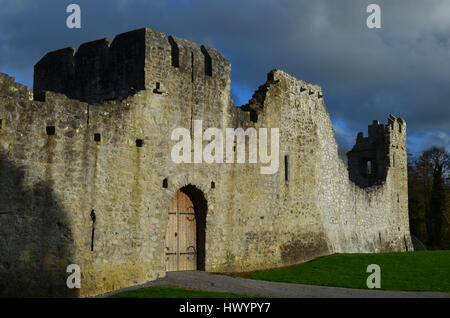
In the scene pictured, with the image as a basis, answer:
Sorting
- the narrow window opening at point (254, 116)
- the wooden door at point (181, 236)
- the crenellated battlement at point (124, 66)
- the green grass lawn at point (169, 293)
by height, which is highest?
the crenellated battlement at point (124, 66)

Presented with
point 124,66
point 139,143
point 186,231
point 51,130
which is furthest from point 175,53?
point 186,231

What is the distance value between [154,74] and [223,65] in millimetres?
2987

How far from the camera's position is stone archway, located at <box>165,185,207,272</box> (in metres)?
13.8

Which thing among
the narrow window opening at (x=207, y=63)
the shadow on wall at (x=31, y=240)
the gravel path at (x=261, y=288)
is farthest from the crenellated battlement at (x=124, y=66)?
the gravel path at (x=261, y=288)

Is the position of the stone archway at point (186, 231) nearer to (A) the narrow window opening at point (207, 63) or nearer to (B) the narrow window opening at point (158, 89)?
(B) the narrow window opening at point (158, 89)

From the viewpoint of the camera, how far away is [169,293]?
10.5 metres

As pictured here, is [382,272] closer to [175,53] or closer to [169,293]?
[169,293]

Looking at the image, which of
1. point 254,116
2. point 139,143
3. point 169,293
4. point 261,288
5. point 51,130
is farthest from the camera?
point 254,116

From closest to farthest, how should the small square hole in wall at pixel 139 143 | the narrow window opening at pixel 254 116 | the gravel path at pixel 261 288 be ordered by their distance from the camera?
the gravel path at pixel 261 288 < the small square hole in wall at pixel 139 143 < the narrow window opening at pixel 254 116

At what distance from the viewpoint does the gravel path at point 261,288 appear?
11456 millimetres

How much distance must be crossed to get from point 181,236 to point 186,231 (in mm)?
241

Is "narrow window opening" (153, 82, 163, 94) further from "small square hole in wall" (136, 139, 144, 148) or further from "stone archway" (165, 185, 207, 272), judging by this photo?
"stone archway" (165, 185, 207, 272)

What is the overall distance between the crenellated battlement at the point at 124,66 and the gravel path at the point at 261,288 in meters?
4.85

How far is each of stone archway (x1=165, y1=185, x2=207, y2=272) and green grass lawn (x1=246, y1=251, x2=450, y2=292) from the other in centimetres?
167
